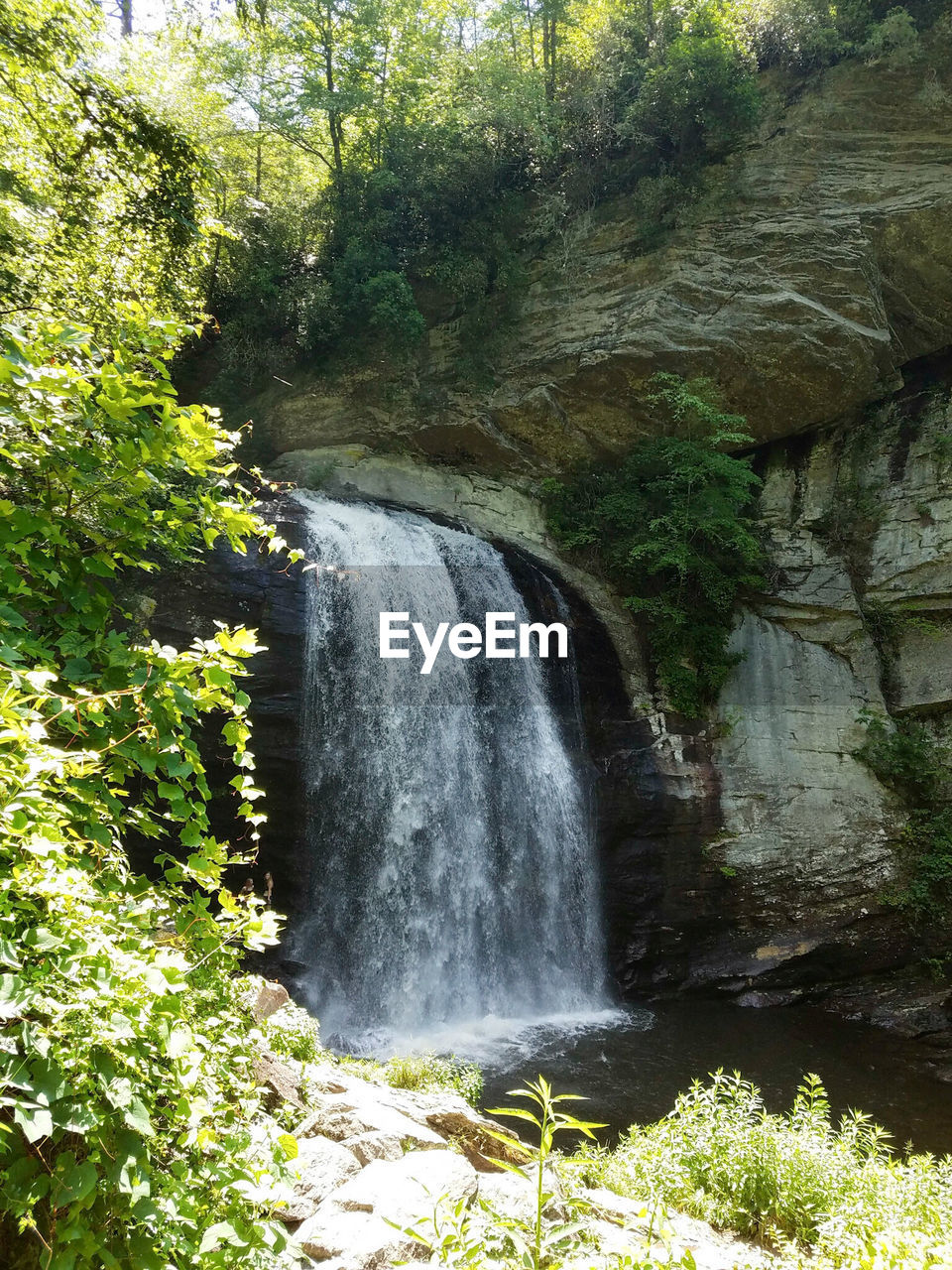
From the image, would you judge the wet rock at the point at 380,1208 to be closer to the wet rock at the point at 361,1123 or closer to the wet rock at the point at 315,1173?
the wet rock at the point at 315,1173

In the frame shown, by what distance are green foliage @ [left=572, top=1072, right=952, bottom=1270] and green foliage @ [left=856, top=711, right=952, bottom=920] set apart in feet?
25.3

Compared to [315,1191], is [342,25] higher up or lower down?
higher up

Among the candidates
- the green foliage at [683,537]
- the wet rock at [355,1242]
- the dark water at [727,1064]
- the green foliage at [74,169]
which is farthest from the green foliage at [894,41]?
the wet rock at [355,1242]

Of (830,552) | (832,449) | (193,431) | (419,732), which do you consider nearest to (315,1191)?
(193,431)

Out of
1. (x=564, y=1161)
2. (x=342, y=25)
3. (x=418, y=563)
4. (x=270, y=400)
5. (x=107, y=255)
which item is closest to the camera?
(x=564, y=1161)

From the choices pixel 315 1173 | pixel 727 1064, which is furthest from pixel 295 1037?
pixel 727 1064

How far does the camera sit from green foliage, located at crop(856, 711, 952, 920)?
10844mm

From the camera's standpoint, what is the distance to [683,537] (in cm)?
1249

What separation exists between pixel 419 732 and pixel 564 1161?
828 centimetres

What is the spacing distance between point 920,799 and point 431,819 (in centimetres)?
763

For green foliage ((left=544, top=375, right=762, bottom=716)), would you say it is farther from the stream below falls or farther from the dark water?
the dark water

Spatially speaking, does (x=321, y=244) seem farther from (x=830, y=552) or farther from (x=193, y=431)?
(x=193, y=431)

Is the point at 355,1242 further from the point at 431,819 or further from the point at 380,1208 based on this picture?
the point at 431,819

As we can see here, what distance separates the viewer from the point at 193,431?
2295 millimetres
